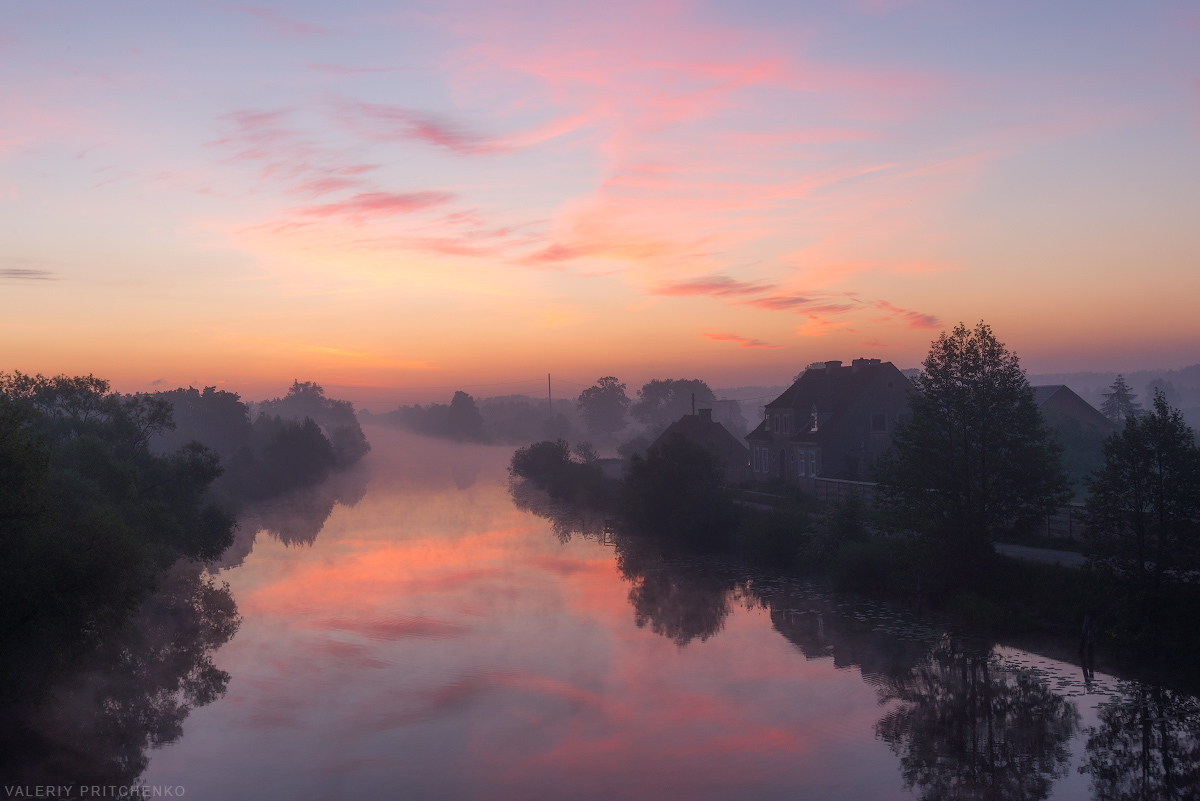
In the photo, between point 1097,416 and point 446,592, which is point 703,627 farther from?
point 1097,416

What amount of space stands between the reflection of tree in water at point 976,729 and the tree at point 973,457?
6139 mm

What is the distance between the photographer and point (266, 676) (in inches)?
925

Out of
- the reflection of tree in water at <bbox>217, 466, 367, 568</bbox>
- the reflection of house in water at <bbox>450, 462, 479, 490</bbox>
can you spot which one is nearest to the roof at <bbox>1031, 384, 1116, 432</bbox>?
the reflection of tree in water at <bbox>217, 466, 367, 568</bbox>

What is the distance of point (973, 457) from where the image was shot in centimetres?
2891

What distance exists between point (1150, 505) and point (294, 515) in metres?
59.2

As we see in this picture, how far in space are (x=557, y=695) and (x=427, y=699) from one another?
347 centimetres

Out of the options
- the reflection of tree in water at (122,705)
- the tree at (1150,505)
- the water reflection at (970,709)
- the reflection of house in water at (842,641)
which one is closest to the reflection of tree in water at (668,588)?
the water reflection at (970,709)

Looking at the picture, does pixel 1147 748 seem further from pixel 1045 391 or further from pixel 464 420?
pixel 464 420

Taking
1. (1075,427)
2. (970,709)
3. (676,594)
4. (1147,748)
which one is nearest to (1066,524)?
(970,709)

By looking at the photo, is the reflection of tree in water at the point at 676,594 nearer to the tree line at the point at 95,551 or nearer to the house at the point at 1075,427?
the tree line at the point at 95,551

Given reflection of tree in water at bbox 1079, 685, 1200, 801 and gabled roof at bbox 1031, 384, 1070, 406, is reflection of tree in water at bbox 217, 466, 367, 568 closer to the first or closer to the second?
reflection of tree in water at bbox 1079, 685, 1200, 801

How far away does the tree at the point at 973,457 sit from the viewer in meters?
28.2

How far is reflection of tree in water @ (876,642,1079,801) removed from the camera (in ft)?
52.4

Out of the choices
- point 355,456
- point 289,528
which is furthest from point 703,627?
point 355,456
